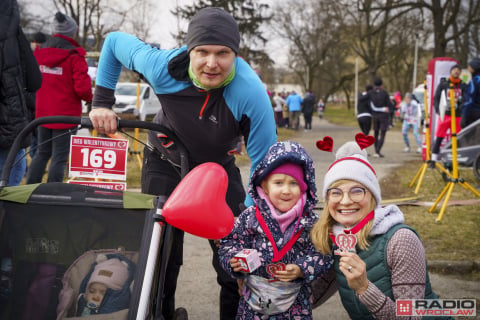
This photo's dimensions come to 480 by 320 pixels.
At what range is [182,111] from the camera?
8.95 feet

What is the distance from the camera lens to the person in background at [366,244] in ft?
6.92

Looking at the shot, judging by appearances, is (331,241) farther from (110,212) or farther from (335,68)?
(335,68)

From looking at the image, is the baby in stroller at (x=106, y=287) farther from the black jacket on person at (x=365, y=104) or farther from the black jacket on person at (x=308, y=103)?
the black jacket on person at (x=308, y=103)

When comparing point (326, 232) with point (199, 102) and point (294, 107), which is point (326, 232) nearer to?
point (199, 102)

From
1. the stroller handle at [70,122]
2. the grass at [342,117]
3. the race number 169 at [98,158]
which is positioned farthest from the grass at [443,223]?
the grass at [342,117]

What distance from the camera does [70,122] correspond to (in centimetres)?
246

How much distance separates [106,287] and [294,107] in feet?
69.1

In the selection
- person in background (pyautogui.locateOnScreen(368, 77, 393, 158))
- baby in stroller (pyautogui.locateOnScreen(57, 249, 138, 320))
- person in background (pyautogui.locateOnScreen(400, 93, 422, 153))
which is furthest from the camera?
person in background (pyautogui.locateOnScreen(400, 93, 422, 153))

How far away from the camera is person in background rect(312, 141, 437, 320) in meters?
2.11

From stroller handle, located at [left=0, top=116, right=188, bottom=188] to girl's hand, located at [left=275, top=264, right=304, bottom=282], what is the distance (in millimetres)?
705

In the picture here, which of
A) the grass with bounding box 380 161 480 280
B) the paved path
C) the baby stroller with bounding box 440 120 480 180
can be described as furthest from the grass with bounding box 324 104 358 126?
the paved path

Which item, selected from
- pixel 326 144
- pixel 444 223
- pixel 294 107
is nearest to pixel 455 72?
pixel 444 223

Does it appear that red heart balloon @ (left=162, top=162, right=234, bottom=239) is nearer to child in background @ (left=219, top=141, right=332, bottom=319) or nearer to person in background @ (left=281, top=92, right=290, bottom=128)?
child in background @ (left=219, top=141, right=332, bottom=319)

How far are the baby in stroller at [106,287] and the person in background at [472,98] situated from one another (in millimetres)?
8519
